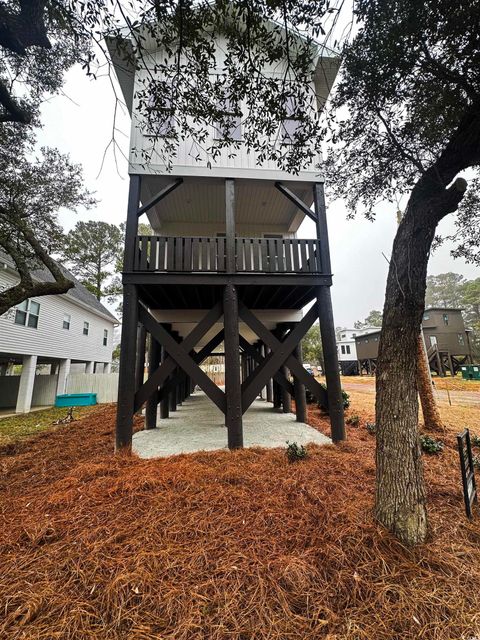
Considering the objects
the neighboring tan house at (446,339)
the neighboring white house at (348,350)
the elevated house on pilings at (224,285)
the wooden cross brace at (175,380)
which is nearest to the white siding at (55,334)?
the elevated house on pilings at (224,285)

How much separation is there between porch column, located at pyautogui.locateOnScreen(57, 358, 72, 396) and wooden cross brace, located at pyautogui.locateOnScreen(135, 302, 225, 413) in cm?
1349

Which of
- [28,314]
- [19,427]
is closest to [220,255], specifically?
[19,427]

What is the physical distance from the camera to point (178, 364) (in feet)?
16.9

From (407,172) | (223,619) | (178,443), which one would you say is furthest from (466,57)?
(178,443)

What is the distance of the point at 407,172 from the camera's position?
3.71 m

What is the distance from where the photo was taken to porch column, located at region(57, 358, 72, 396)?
15.4m

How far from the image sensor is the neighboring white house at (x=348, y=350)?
34656 mm

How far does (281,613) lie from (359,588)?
22.9 inches

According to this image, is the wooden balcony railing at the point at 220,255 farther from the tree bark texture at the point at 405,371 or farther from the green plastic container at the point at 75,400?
the green plastic container at the point at 75,400

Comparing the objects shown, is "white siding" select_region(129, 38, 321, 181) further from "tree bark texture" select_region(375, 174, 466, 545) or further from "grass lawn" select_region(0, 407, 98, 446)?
"grass lawn" select_region(0, 407, 98, 446)

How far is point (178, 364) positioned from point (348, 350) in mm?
34642

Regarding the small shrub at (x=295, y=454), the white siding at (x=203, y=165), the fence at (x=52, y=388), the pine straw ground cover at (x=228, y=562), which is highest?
the white siding at (x=203, y=165)

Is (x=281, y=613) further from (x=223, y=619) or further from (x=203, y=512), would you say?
(x=203, y=512)

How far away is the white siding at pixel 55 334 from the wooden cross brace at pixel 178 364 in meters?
9.49
